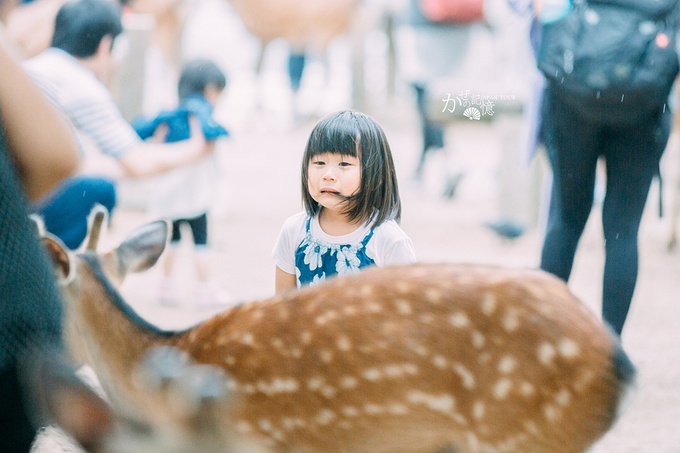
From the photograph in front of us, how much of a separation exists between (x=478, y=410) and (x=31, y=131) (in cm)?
92

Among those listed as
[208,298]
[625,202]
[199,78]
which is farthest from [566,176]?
[199,78]

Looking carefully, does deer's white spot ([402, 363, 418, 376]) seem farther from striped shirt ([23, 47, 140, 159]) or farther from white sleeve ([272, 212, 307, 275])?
striped shirt ([23, 47, 140, 159])

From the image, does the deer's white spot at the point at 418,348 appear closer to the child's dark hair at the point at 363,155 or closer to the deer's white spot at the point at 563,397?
the deer's white spot at the point at 563,397

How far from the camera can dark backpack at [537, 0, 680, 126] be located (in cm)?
279

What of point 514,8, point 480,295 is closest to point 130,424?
point 480,295

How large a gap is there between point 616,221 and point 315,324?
1.74m

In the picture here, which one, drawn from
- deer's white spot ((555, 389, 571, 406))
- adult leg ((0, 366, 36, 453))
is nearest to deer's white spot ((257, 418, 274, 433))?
adult leg ((0, 366, 36, 453))

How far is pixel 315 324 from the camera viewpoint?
1.68 meters

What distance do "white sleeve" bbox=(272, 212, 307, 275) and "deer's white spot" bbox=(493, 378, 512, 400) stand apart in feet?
2.85

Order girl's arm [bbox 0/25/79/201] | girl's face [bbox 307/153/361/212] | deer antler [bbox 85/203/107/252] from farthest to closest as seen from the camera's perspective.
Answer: deer antler [bbox 85/203/107/252] < girl's face [bbox 307/153/361/212] < girl's arm [bbox 0/25/79/201]

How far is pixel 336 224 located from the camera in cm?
227

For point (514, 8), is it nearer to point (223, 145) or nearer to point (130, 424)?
point (130, 424)

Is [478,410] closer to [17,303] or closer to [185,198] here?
[17,303]

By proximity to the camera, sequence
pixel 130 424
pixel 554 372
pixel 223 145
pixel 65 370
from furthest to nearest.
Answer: pixel 223 145, pixel 554 372, pixel 130 424, pixel 65 370
